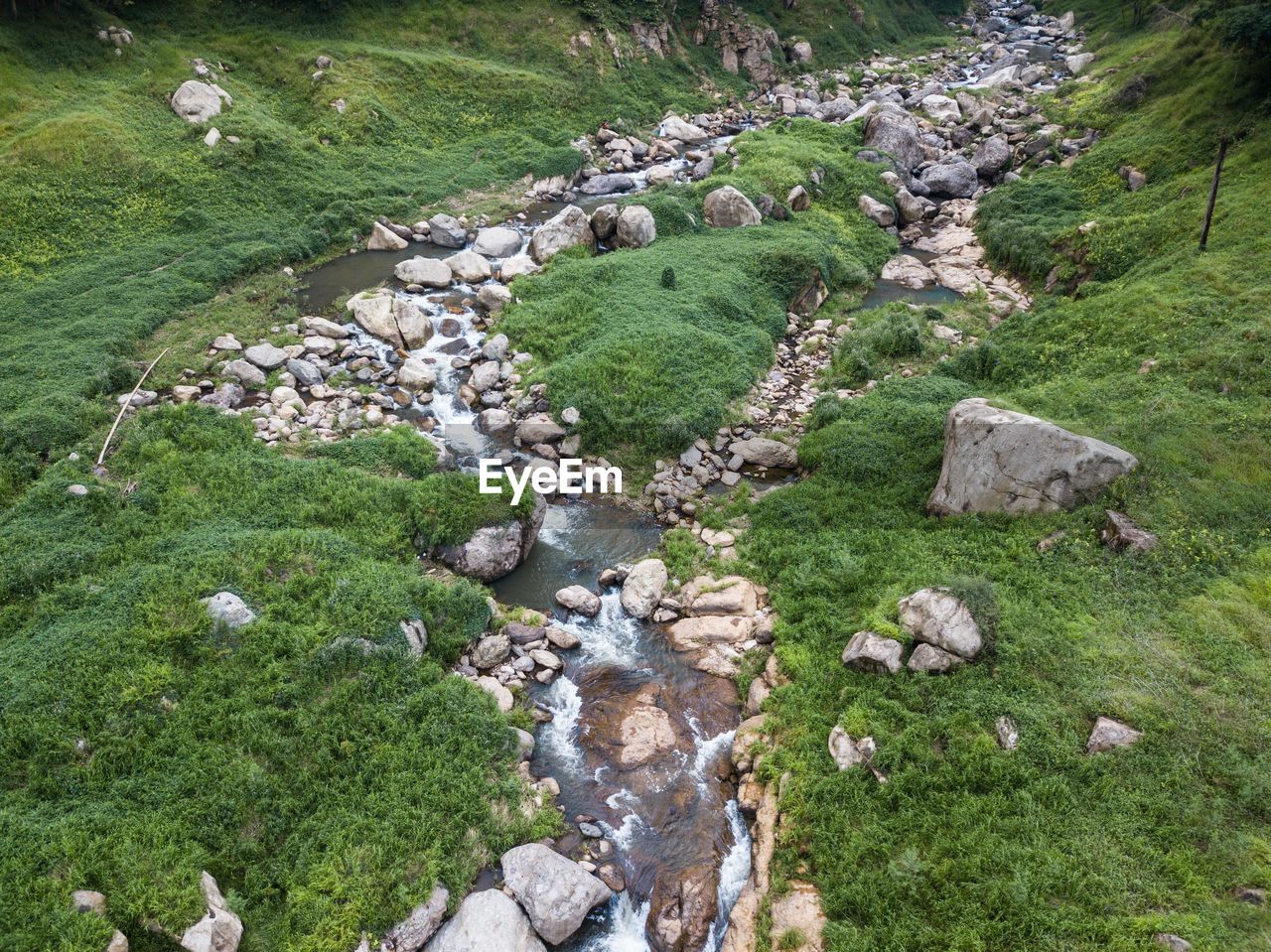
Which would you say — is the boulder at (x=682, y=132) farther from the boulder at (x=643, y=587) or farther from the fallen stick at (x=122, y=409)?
the boulder at (x=643, y=587)

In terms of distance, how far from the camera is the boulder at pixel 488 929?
15258mm

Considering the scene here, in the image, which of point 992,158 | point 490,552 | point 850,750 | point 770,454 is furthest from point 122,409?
point 992,158

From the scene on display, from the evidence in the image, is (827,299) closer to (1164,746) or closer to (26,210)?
(1164,746)

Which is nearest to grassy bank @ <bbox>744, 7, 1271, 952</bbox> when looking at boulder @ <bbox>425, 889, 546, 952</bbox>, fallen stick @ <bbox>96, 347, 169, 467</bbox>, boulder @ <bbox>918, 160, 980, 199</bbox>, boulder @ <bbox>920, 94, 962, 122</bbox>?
boulder @ <bbox>425, 889, 546, 952</bbox>

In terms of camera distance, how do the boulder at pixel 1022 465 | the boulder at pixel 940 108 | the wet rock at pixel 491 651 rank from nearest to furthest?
the wet rock at pixel 491 651, the boulder at pixel 1022 465, the boulder at pixel 940 108

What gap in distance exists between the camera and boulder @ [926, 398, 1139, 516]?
901 inches

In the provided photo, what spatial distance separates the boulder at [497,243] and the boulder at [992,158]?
3733 centimetres

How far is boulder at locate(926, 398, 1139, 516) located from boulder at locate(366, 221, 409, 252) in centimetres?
3621

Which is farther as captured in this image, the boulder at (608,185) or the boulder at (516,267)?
the boulder at (608,185)

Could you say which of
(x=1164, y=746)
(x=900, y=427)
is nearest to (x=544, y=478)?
(x=900, y=427)

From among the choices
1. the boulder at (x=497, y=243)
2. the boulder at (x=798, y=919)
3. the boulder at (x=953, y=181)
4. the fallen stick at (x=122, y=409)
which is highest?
the boulder at (x=953, y=181)

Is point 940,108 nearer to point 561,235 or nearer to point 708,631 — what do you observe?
point 561,235

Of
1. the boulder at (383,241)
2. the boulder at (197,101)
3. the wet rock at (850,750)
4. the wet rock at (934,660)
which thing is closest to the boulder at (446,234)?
the boulder at (383,241)

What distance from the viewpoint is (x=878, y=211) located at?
2029 inches
